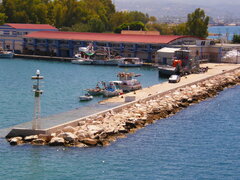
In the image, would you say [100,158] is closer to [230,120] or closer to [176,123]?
[176,123]

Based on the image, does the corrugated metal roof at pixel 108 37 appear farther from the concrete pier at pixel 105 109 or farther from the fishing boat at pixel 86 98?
the fishing boat at pixel 86 98

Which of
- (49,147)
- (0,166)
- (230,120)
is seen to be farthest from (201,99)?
(0,166)

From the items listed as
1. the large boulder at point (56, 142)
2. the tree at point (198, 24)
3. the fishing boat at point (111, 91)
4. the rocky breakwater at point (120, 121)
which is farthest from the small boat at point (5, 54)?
the large boulder at point (56, 142)

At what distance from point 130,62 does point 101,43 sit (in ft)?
38.4

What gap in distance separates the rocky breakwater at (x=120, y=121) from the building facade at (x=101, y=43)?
111ft

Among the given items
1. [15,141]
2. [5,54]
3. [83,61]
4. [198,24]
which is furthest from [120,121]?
[198,24]

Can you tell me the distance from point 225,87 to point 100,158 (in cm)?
3296

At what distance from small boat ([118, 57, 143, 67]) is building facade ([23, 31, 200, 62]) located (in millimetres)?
5149

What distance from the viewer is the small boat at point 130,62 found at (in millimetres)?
82625

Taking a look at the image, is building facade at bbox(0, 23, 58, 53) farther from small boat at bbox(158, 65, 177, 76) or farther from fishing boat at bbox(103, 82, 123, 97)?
fishing boat at bbox(103, 82, 123, 97)

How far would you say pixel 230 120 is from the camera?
1666 inches

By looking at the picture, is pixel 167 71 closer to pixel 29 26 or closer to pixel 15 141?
pixel 15 141

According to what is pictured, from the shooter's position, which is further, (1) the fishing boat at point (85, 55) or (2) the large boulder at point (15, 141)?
(1) the fishing boat at point (85, 55)

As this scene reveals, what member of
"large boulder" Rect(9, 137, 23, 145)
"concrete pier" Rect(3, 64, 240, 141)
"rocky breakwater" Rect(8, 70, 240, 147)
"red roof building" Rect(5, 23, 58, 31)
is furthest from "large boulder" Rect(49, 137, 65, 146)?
"red roof building" Rect(5, 23, 58, 31)
